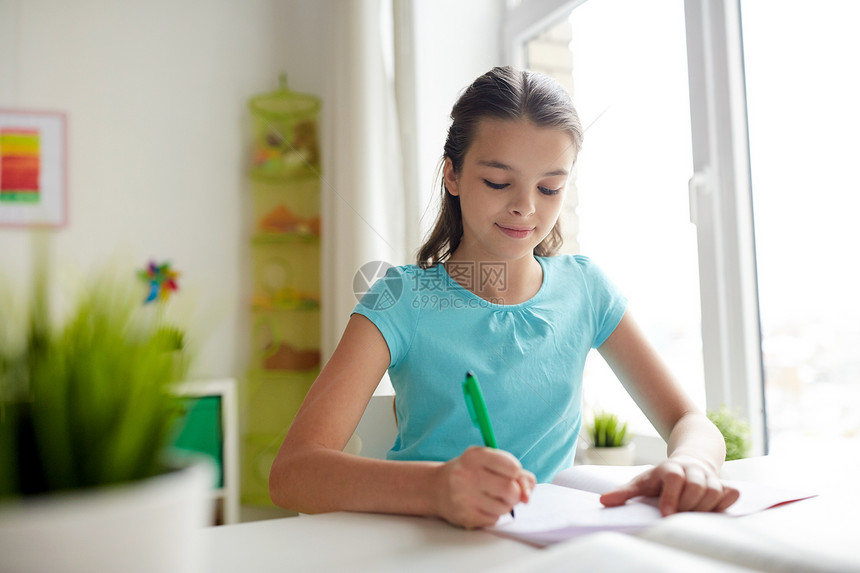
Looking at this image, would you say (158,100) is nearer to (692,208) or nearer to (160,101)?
(160,101)

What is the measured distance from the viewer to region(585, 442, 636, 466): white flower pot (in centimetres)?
95

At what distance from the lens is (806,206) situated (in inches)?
34.7

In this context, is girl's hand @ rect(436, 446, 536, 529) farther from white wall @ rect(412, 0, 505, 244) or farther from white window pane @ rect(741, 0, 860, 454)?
white window pane @ rect(741, 0, 860, 454)

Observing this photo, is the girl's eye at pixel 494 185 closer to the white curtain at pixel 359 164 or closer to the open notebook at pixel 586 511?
the white curtain at pixel 359 164

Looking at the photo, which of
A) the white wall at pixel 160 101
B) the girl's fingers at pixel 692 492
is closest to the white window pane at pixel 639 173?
the girl's fingers at pixel 692 492

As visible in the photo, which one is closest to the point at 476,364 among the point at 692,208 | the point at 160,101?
the point at 692,208

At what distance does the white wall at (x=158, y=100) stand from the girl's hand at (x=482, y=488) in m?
1.71

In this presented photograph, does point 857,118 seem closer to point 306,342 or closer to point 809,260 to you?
point 809,260

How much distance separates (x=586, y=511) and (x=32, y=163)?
7.40 feet

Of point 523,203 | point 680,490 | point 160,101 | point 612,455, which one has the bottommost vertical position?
point 612,455

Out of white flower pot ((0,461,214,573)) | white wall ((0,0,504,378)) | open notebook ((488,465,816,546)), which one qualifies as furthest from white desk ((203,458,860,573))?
white wall ((0,0,504,378))

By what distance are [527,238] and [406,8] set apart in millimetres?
336

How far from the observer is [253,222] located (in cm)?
211

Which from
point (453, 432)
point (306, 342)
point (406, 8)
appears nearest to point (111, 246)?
point (306, 342)
